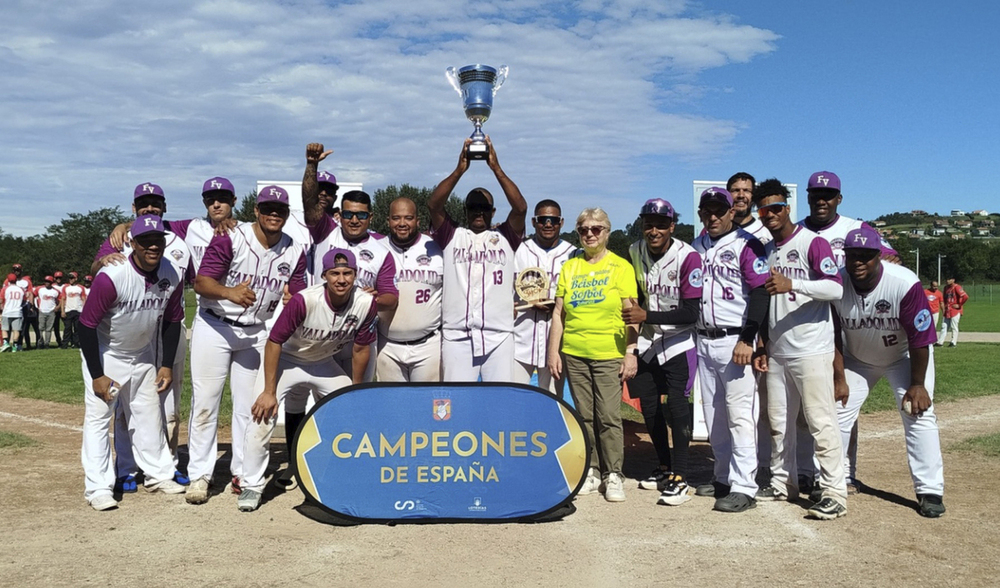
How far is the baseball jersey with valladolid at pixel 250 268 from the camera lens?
5891 millimetres

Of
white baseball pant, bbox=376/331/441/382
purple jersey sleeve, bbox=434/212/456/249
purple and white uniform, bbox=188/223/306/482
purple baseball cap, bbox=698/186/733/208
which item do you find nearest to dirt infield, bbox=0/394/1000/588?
purple and white uniform, bbox=188/223/306/482

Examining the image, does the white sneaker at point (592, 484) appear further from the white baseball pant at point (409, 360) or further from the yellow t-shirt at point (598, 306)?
the white baseball pant at point (409, 360)

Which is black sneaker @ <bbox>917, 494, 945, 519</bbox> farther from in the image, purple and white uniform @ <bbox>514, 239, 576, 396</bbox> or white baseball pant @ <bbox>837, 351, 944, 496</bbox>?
purple and white uniform @ <bbox>514, 239, 576, 396</bbox>

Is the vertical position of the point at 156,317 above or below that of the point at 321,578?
above

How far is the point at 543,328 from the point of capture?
20.9 feet

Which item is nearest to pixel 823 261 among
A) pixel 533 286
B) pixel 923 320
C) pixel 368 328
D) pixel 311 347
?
pixel 923 320

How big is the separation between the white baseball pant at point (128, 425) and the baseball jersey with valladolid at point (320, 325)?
1.26 m

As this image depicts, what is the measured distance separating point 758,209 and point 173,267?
4.62 metres

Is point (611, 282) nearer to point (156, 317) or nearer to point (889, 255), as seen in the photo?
point (889, 255)

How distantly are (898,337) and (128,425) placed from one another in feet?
19.8

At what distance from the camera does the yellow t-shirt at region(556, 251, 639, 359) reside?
19.3 feet

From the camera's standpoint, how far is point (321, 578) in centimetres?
435

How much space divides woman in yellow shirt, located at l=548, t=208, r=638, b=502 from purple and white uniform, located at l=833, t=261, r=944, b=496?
1615 millimetres

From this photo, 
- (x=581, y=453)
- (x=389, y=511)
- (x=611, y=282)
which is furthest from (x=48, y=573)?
(x=611, y=282)
